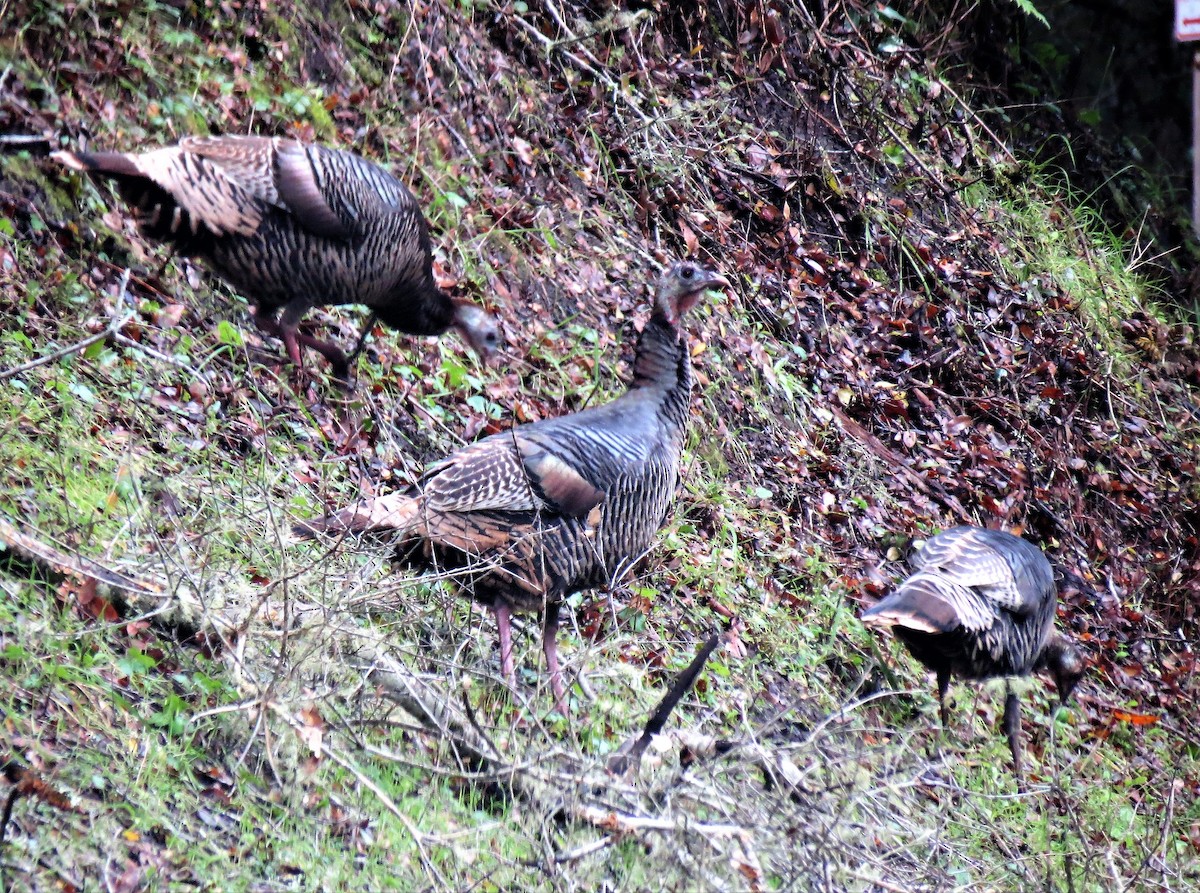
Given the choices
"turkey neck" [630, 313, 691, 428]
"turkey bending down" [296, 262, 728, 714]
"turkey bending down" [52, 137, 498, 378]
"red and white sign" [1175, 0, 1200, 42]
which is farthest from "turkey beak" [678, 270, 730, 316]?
"red and white sign" [1175, 0, 1200, 42]

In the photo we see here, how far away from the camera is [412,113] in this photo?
8.15 m

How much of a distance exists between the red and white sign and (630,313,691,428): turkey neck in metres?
5.58

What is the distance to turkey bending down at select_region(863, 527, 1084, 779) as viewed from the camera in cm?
601

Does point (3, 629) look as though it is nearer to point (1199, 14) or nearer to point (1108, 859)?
point (1108, 859)

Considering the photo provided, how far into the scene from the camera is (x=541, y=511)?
5.03 meters

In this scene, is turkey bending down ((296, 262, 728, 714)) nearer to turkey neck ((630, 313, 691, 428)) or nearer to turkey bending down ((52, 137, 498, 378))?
turkey neck ((630, 313, 691, 428))

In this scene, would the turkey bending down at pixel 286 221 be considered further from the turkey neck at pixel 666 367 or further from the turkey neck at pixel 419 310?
the turkey neck at pixel 666 367

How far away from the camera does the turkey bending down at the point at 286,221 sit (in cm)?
526

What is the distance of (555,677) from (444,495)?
804 millimetres

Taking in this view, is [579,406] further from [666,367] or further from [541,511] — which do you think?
[541,511]

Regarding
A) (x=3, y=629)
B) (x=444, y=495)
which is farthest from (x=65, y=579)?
(x=444, y=495)

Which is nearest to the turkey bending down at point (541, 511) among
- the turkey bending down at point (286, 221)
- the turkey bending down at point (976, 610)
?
the turkey bending down at point (286, 221)

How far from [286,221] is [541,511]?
5.77 feet

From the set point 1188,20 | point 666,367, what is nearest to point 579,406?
point 666,367
